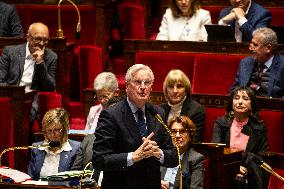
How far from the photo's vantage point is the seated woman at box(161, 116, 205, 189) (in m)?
2.29

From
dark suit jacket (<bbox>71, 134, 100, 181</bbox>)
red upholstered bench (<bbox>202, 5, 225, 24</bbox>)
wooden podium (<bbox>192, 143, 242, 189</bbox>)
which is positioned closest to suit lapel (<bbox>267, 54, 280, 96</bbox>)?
wooden podium (<bbox>192, 143, 242, 189</bbox>)

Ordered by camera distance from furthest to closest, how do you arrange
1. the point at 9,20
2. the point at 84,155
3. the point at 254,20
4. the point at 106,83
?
the point at 9,20, the point at 254,20, the point at 106,83, the point at 84,155

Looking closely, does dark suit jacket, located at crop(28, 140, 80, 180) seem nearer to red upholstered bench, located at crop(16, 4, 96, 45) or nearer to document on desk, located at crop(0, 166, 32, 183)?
document on desk, located at crop(0, 166, 32, 183)

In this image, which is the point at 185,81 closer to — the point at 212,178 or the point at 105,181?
Result: the point at 212,178

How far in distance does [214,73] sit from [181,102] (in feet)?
1.08

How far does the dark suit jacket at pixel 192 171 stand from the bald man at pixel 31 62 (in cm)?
81

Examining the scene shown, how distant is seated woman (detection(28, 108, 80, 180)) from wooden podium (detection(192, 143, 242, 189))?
1.24 feet

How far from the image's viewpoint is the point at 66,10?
11.5 feet

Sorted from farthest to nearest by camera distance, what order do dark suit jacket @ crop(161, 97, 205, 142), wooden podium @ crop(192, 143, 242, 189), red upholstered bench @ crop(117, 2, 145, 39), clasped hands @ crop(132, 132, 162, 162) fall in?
red upholstered bench @ crop(117, 2, 145, 39), dark suit jacket @ crop(161, 97, 205, 142), wooden podium @ crop(192, 143, 242, 189), clasped hands @ crop(132, 132, 162, 162)

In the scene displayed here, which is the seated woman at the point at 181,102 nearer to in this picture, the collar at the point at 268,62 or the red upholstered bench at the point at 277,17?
the collar at the point at 268,62

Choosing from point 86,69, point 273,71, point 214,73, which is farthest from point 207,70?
point 86,69

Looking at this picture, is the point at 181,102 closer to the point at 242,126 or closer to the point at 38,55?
the point at 242,126

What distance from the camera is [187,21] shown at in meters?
3.17

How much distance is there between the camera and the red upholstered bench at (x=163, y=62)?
295 centimetres
